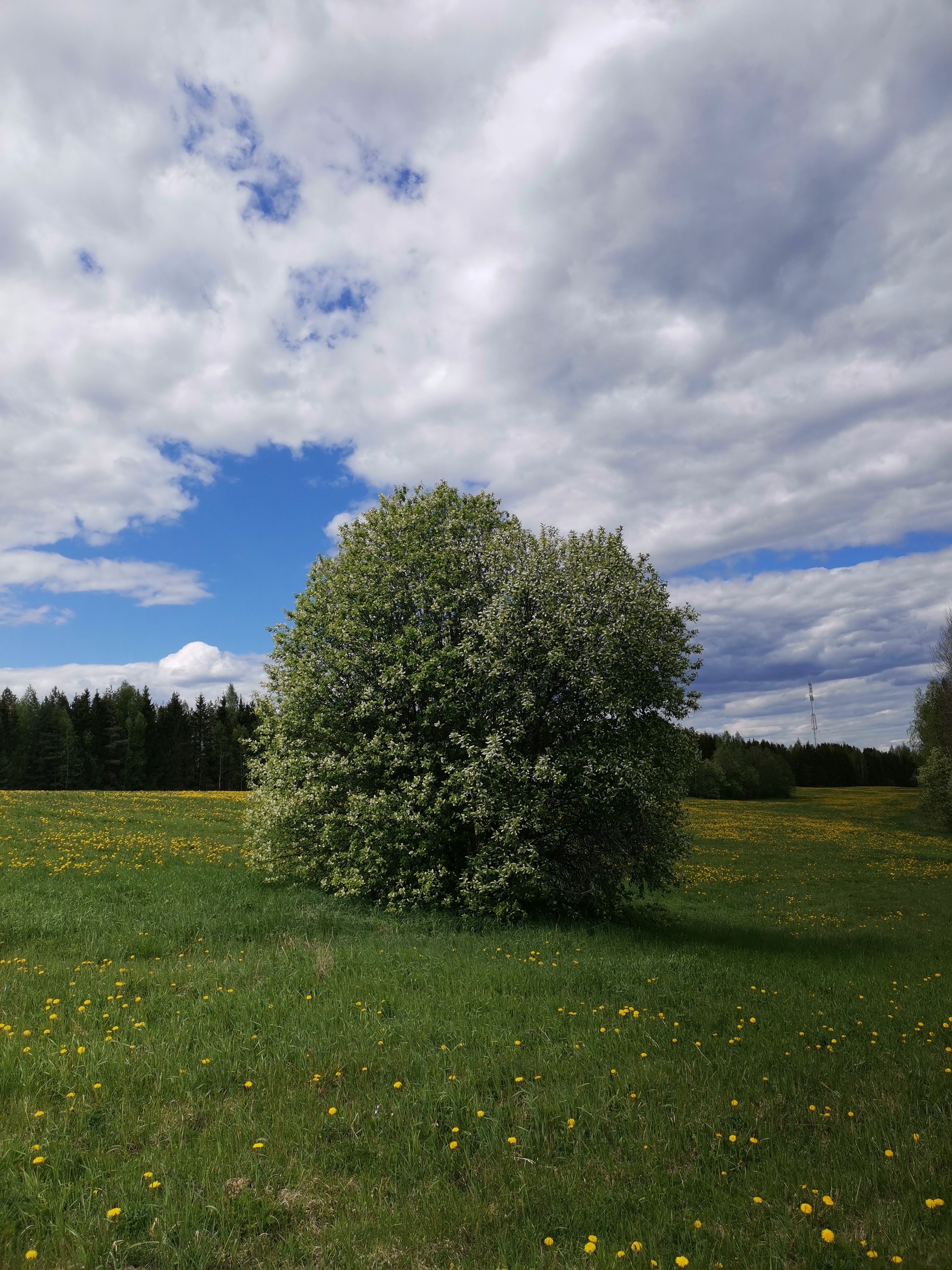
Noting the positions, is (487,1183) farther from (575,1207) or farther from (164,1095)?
(164,1095)

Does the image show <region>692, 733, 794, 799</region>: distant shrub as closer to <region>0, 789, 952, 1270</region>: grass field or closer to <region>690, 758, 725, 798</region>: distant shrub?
<region>690, 758, 725, 798</region>: distant shrub

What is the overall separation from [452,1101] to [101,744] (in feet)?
324

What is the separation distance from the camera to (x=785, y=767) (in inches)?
4419

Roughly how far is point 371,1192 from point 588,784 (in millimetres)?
12292

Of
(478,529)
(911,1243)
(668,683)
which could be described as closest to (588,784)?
(668,683)

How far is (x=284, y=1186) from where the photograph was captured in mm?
5902

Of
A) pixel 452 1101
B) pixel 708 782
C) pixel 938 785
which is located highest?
pixel 938 785

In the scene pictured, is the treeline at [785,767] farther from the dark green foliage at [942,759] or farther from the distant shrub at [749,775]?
the dark green foliage at [942,759]

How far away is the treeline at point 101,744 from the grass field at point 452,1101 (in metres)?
74.6

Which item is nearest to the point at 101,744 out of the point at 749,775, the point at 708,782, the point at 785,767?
the point at 708,782

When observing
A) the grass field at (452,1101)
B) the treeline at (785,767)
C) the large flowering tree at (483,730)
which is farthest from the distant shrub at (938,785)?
the grass field at (452,1101)

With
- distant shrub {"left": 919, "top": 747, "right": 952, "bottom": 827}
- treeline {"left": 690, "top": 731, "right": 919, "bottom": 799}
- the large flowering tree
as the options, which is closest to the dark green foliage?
distant shrub {"left": 919, "top": 747, "right": 952, "bottom": 827}

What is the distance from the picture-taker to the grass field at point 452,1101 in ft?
17.6

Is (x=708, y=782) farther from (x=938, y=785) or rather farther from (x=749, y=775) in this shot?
(x=938, y=785)
